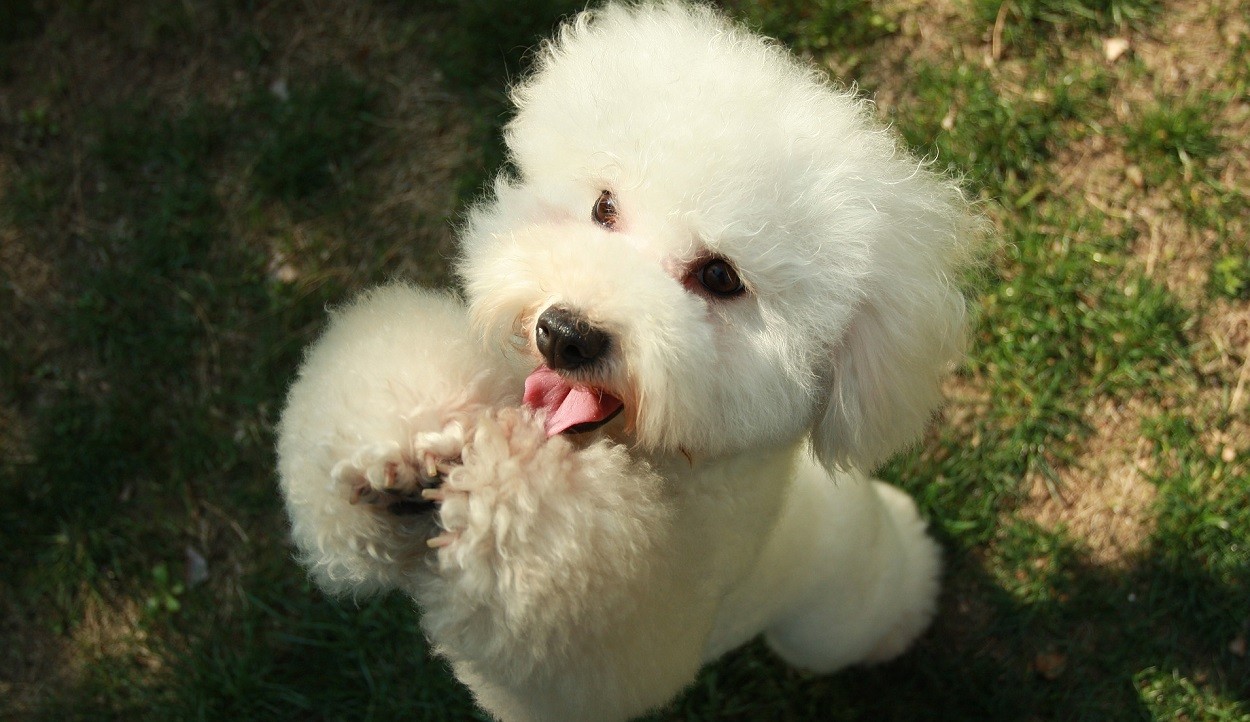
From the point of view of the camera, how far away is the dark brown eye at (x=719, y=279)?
5.20ft

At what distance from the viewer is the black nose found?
55.2 inches

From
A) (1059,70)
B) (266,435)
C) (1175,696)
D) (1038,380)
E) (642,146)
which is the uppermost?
(1059,70)

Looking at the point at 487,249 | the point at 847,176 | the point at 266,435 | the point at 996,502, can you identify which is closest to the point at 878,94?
the point at 996,502

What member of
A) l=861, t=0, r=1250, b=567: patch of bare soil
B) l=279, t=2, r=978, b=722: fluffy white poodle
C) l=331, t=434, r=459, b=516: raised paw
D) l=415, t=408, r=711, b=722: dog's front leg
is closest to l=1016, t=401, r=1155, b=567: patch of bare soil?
l=861, t=0, r=1250, b=567: patch of bare soil

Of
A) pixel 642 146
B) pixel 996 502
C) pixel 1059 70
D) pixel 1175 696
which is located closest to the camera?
pixel 642 146

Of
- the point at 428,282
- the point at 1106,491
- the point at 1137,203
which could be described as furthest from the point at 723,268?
the point at 1137,203

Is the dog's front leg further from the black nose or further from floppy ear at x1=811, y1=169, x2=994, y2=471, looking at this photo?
floppy ear at x1=811, y1=169, x2=994, y2=471

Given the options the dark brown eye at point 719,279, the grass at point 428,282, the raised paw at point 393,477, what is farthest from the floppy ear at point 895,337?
the grass at point 428,282

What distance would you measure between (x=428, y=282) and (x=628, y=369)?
74.8 inches

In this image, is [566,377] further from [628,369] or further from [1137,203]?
[1137,203]

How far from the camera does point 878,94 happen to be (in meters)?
3.16

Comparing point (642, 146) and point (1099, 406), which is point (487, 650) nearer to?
point (642, 146)

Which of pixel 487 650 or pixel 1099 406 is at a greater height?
pixel 1099 406

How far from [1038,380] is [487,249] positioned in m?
2.09
